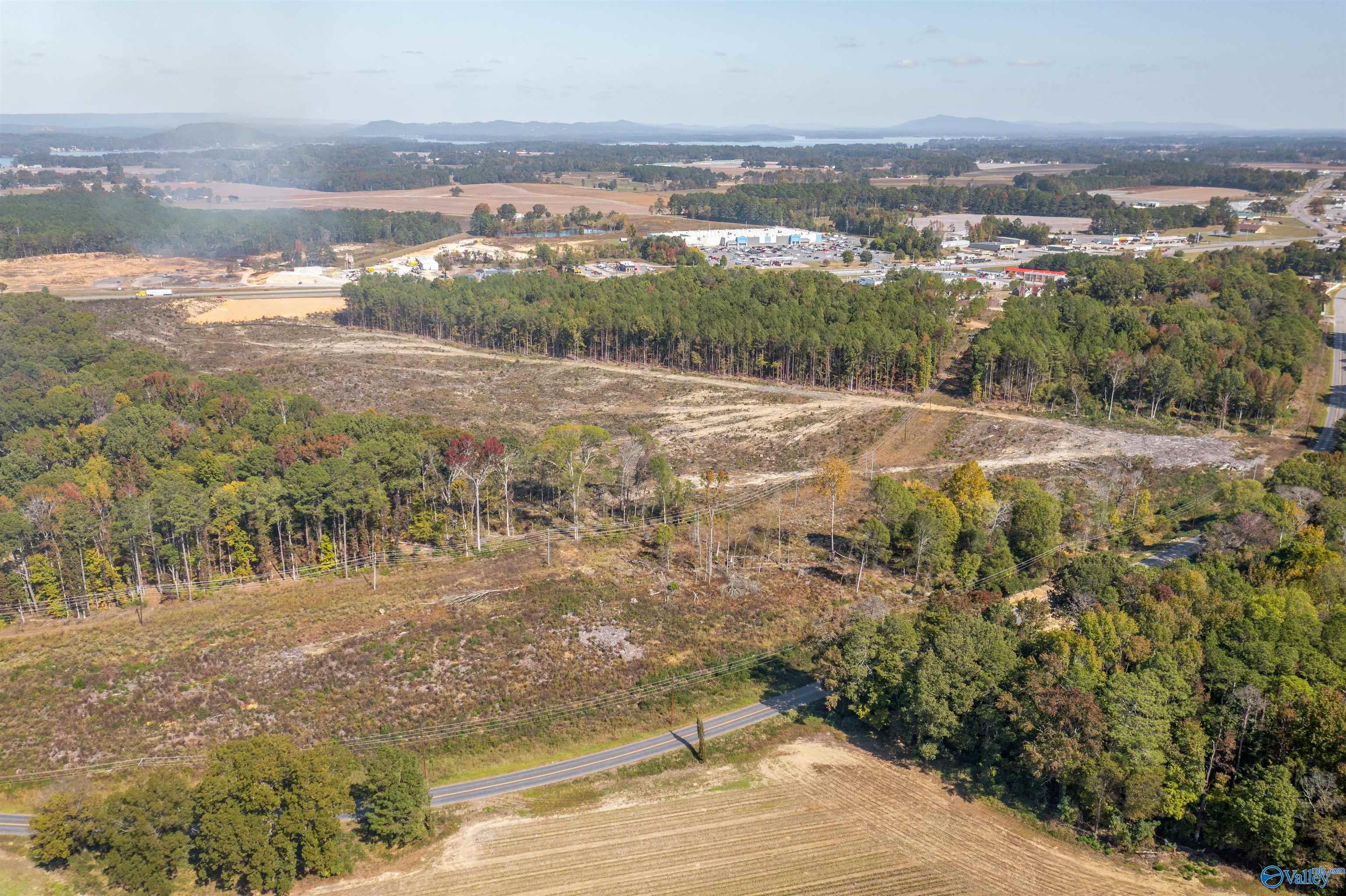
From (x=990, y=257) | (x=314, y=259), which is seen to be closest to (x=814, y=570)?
(x=990, y=257)

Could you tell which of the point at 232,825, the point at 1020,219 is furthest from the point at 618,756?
the point at 1020,219

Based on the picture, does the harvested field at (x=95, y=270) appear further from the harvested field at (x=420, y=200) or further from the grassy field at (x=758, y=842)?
the grassy field at (x=758, y=842)

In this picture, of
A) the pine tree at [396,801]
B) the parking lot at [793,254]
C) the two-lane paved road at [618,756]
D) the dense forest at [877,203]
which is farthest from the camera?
the dense forest at [877,203]

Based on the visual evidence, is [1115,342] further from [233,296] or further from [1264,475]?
[233,296]

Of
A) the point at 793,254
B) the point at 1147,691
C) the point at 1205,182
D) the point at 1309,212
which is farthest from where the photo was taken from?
the point at 1205,182

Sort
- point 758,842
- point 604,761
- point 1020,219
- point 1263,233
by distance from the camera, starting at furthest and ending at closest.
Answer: point 1020,219 → point 1263,233 → point 604,761 → point 758,842

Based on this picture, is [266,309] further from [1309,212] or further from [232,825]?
[1309,212]

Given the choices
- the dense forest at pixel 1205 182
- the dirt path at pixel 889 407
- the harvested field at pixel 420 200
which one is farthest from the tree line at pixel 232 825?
the dense forest at pixel 1205 182
